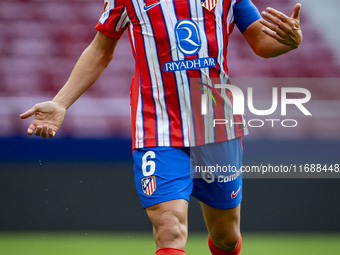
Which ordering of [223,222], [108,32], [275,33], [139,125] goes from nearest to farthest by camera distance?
[275,33] → [139,125] → [108,32] → [223,222]

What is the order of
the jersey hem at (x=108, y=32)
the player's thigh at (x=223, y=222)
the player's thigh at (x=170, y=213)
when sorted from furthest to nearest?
the player's thigh at (x=223, y=222), the jersey hem at (x=108, y=32), the player's thigh at (x=170, y=213)

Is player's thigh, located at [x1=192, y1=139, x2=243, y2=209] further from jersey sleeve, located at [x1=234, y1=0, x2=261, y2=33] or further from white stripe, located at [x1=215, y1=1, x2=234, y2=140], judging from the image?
jersey sleeve, located at [x1=234, y1=0, x2=261, y2=33]

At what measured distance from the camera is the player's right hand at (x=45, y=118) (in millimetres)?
2225

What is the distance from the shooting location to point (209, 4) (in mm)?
2268

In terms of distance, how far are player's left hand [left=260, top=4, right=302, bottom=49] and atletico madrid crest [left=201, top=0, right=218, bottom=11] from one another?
0.72 ft

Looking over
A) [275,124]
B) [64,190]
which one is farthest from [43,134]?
[275,124]

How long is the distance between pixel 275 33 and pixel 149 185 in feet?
2.42

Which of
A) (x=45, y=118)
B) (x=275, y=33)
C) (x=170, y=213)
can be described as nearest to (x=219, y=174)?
(x=170, y=213)

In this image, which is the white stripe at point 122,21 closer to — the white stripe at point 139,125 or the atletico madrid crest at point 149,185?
the white stripe at point 139,125

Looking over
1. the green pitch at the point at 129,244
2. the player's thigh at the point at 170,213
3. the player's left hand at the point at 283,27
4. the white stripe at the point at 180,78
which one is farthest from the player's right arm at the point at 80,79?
the green pitch at the point at 129,244

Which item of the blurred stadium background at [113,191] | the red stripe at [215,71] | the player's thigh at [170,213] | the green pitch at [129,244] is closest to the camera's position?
the player's thigh at [170,213]

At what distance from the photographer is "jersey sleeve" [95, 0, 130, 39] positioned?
2352mm

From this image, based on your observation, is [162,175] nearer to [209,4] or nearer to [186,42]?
[186,42]

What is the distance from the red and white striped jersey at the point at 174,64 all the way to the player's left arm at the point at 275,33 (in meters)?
0.17
